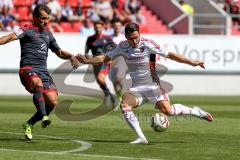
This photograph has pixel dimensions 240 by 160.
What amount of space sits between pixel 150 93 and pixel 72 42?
17034mm

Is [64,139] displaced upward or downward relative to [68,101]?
upward

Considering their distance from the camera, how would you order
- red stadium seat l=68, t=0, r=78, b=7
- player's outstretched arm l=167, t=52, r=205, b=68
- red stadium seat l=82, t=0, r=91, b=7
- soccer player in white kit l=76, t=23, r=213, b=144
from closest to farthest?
player's outstretched arm l=167, t=52, r=205, b=68 → soccer player in white kit l=76, t=23, r=213, b=144 → red stadium seat l=68, t=0, r=78, b=7 → red stadium seat l=82, t=0, r=91, b=7

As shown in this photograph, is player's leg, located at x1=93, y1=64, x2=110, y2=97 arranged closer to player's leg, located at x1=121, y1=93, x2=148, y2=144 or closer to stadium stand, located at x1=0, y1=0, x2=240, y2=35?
stadium stand, located at x1=0, y1=0, x2=240, y2=35

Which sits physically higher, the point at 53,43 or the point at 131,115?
the point at 53,43

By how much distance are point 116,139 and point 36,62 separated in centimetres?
196

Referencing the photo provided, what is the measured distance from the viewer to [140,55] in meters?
13.8

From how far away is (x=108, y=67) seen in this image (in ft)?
81.8

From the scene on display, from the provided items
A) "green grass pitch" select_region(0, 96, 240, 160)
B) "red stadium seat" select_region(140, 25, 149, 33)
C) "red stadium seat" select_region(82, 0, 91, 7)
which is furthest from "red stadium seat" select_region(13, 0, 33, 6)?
"green grass pitch" select_region(0, 96, 240, 160)

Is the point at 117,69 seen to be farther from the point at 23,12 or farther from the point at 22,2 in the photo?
the point at 22,2

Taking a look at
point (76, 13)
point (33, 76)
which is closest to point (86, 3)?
point (76, 13)

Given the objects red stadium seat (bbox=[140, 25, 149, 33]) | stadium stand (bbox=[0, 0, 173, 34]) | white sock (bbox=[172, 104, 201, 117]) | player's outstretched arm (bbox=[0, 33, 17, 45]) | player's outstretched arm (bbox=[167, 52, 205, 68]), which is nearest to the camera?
player's outstretched arm (bbox=[167, 52, 205, 68])

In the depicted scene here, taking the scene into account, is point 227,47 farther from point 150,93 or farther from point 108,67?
point 150,93

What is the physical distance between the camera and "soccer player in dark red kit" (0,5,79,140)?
14.0m

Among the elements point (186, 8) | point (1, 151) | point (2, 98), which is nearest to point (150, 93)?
point (1, 151)
